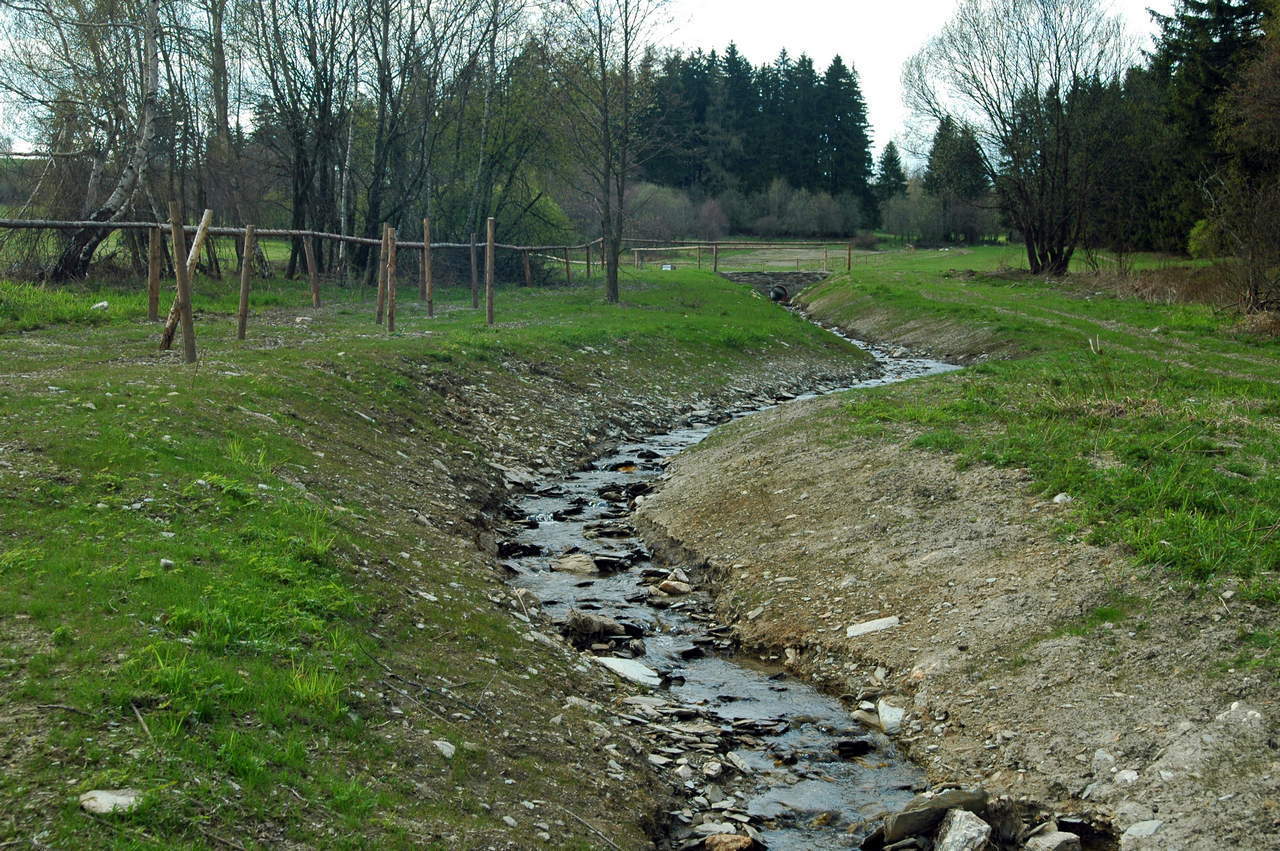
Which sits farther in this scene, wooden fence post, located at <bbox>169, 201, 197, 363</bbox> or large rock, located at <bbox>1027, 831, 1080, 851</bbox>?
wooden fence post, located at <bbox>169, 201, 197, 363</bbox>

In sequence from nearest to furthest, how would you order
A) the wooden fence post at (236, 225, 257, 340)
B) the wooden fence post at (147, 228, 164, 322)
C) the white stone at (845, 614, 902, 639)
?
the white stone at (845, 614, 902, 639) < the wooden fence post at (236, 225, 257, 340) < the wooden fence post at (147, 228, 164, 322)

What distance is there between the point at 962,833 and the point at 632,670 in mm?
2958

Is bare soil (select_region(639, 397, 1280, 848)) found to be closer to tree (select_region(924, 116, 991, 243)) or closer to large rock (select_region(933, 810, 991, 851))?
large rock (select_region(933, 810, 991, 851))

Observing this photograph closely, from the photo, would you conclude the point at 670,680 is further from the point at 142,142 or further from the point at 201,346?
the point at 142,142

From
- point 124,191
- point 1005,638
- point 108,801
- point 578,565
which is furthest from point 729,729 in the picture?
point 124,191

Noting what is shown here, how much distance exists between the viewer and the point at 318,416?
11.5m

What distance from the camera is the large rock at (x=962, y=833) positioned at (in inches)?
196

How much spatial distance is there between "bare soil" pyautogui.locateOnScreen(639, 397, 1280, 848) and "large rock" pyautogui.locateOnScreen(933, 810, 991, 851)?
0.52 meters

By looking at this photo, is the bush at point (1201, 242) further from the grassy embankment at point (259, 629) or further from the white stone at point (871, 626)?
the grassy embankment at point (259, 629)

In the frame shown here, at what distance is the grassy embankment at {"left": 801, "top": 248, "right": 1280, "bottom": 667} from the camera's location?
7008 millimetres

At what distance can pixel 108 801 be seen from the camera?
3857 millimetres

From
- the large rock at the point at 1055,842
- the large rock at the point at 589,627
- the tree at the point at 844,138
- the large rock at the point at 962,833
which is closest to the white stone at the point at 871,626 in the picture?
the large rock at the point at 589,627

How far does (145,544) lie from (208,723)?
2.15m

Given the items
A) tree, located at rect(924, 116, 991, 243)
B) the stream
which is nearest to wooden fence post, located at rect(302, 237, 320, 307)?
the stream
